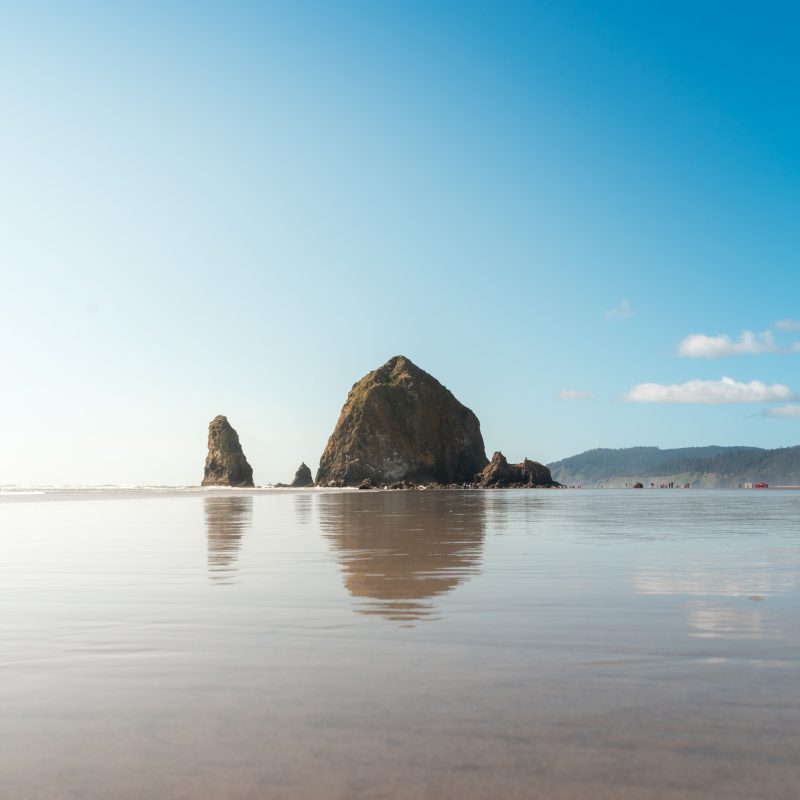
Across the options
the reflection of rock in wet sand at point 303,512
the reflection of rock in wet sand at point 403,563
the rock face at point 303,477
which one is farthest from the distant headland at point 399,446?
the reflection of rock in wet sand at point 403,563

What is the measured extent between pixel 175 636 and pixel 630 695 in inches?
167

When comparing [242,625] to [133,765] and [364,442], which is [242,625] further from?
[364,442]

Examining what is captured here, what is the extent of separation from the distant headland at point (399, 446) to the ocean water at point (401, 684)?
13955cm

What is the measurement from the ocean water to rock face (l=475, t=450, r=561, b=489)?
140252 mm

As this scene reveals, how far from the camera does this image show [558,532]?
70.6 ft

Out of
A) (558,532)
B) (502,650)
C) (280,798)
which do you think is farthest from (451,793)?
(558,532)

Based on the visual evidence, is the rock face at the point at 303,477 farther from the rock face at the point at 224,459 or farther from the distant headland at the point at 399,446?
the rock face at the point at 224,459

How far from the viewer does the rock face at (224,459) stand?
153 meters

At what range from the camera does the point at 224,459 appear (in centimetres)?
15462

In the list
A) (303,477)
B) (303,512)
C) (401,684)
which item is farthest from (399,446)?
(401,684)

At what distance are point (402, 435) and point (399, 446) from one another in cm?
285

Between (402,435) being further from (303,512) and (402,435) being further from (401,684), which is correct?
(401,684)

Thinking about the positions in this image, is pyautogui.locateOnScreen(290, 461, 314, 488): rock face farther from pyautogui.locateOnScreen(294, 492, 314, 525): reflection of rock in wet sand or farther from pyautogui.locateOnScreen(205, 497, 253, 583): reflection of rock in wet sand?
pyautogui.locateOnScreen(205, 497, 253, 583): reflection of rock in wet sand

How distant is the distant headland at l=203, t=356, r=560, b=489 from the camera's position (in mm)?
155000
